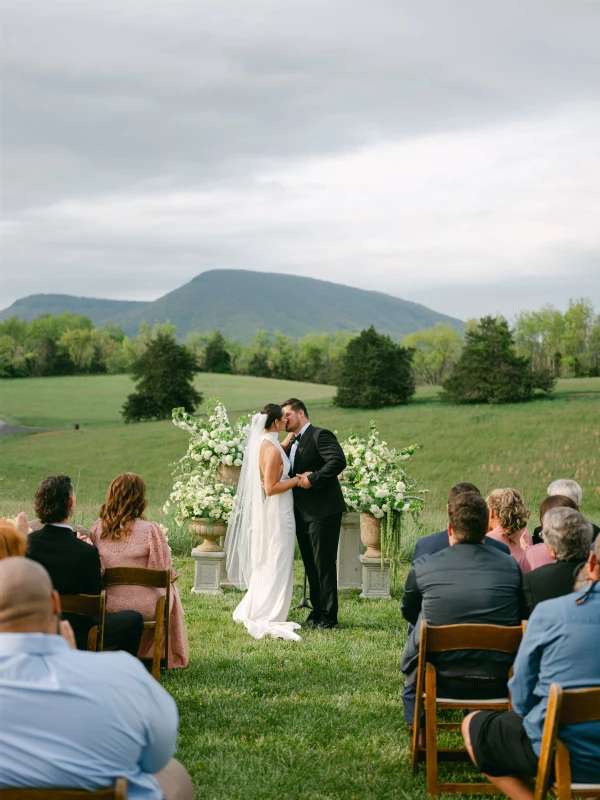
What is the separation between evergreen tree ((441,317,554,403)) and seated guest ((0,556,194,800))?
118ft

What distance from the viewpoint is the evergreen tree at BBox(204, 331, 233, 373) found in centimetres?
5688

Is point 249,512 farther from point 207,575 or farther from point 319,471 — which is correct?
point 207,575

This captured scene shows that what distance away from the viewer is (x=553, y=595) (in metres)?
4.53

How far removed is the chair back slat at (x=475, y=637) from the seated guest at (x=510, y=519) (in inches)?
81.5

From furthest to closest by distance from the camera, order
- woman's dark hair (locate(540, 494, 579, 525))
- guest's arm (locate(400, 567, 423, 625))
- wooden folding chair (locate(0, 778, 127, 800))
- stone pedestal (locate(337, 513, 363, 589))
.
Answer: stone pedestal (locate(337, 513, 363, 589)), woman's dark hair (locate(540, 494, 579, 525)), guest's arm (locate(400, 567, 423, 625)), wooden folding chair (locate(0, 778, 127, 800))

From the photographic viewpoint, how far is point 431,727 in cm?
451

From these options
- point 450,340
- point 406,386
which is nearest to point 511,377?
point 406,386

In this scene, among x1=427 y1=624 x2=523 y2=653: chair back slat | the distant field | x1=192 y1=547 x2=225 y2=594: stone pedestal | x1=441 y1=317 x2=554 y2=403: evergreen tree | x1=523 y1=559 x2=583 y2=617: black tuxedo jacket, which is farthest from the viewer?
x1=441 y1=317 x2=554 y2=403: evergreen tree

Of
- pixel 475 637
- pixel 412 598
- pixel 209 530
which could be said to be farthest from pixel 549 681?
pixel 209 530

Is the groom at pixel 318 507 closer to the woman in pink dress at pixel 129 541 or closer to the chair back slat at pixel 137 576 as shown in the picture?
the woman in pink dress at pixel 129 541

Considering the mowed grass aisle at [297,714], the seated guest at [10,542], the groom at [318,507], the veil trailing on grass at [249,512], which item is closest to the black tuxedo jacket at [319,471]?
the groom at [318,507]

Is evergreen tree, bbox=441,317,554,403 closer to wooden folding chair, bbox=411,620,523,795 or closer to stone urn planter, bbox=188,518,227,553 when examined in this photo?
stone urn planter, bbox=188,518,227,553

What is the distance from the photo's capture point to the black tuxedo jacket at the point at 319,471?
840 cm

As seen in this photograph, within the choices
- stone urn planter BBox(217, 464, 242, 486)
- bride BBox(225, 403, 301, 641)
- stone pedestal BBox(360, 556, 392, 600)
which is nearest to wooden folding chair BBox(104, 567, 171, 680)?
bride BBox(225, 403, 301, 641)
